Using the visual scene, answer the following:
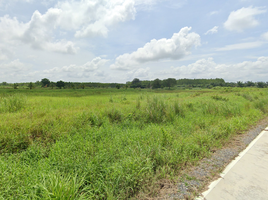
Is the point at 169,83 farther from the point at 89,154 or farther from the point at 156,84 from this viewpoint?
the point at 89,154

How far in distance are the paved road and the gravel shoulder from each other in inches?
4.5

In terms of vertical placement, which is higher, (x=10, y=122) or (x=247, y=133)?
(x=10, y=122)

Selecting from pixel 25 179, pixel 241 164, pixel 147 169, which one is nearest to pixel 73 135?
pixel 25 179

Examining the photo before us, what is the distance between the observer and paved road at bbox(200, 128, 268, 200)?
229 centimetres

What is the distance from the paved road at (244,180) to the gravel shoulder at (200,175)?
11 cm

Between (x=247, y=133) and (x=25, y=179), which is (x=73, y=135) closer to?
(x=25, y=179)

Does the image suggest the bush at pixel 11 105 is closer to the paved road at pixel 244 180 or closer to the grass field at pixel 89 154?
the grass field at pixel 89 154

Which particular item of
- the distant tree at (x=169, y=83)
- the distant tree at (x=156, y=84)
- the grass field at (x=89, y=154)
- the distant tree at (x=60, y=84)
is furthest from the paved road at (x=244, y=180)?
the distant tree at (x=169, y=83)

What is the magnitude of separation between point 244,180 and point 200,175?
0.79 m

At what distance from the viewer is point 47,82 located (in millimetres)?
50250

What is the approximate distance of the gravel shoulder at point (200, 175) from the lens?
2301 millimetres

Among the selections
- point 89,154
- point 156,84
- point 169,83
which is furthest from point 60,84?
point 89,154

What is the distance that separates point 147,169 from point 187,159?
112cm

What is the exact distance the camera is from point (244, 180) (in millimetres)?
2648
